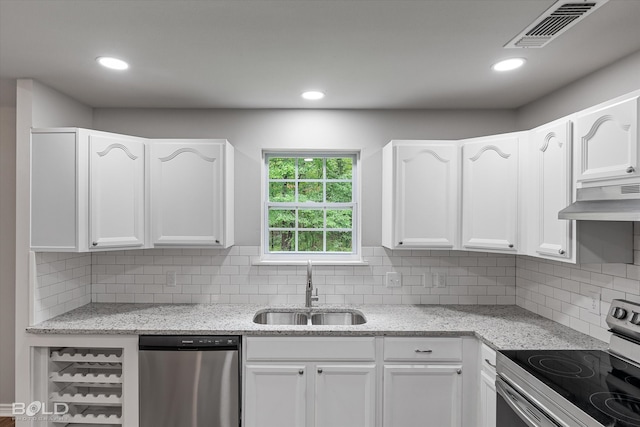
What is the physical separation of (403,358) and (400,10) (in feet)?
6.20

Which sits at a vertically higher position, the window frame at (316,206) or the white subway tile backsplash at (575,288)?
the window frame at (316,206)

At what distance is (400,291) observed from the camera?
113 inches

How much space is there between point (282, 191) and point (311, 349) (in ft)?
4.34

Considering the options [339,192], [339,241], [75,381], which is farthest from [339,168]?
[75,381]

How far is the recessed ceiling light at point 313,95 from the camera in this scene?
2.48m

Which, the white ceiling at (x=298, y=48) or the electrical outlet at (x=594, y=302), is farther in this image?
the electrical outlet at (x=594, y=302)

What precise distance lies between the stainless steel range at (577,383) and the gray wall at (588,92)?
1.13 meters

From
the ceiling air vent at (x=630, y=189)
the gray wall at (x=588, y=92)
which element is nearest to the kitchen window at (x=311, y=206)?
the gray wall at (x=588, y=92)

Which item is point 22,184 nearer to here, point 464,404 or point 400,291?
point 400,291

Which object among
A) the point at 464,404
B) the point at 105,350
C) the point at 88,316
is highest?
the point at 88,316

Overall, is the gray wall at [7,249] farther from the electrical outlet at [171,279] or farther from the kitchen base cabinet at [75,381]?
the electrical outlet at [171,279]

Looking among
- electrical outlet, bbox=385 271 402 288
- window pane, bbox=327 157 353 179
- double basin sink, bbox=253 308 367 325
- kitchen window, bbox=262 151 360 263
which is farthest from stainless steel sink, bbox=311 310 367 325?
window pane, bbox=327 157 353 179

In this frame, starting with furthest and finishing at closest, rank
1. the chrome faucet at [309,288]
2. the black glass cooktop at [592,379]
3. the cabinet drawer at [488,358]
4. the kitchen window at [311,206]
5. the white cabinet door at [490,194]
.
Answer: the kitchen window at [311,206], the chrome faucet at [309,288], the white cabinet door at [490,194], the cabinet drawer at [488,358], the black glass cooktop at [592,379]

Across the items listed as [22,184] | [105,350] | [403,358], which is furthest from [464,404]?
[22,184]
